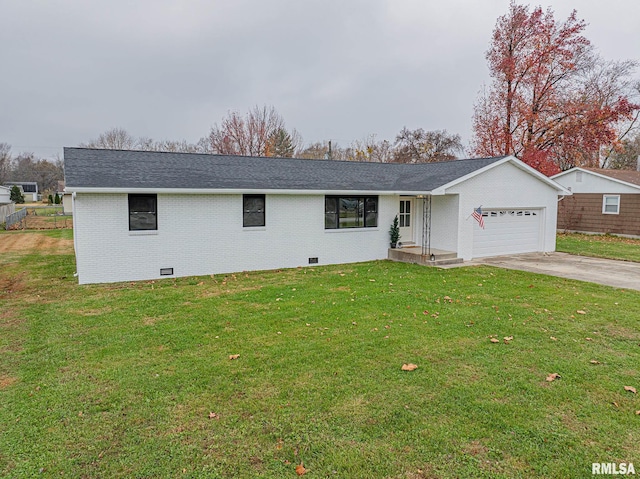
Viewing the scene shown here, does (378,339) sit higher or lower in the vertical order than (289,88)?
lower

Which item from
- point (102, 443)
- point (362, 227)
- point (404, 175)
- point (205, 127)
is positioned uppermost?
point (205, 127)

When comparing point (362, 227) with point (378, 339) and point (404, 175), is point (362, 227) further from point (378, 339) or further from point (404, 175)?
point (378, 339)

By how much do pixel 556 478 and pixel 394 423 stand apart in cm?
138

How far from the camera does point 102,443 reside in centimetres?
Answer: 366

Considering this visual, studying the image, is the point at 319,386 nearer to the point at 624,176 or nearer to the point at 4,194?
the point at 624,176

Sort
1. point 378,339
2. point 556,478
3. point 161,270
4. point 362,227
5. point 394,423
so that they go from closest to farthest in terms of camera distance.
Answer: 1. point 556,478
2. point 394,423
3. point 378,339
4. point 161,270
5. point 362,227

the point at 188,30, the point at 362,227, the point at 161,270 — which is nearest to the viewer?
the point at 161,270

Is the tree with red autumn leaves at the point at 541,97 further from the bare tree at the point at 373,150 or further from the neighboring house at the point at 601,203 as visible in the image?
the bare tree at the point at 373,150

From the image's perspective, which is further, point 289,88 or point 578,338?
point 289,88

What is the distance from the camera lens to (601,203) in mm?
22859

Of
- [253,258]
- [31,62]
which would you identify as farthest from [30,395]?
[31,62]

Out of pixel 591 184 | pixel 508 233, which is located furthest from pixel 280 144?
pixel 508 233

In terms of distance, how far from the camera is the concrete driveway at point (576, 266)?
10922 millimetres

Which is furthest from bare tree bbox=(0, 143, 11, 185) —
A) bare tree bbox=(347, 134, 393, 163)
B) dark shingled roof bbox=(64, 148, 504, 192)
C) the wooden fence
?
dark shingled roof bbox=(64, 148, 504, 192)
